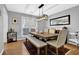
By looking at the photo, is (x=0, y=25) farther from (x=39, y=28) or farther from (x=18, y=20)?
(x=39, y=28)

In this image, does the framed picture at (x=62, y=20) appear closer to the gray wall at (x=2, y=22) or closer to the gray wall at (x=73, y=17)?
the gray wall at (x=73, y=17)

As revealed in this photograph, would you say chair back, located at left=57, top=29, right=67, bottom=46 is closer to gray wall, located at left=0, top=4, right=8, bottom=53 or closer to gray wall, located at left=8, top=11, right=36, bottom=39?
gray wall, located at left=8, top=11, right=36, bottom=39

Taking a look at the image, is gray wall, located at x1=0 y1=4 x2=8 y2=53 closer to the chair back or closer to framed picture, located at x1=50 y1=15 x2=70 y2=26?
framed picture, located at x1=50 y1=15 x2=70 y2=26

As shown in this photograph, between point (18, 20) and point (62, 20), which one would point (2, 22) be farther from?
point (62, 20)

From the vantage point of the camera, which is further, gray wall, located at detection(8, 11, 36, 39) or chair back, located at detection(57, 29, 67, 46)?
chair back, located at detection(57, 29, 67, 46)

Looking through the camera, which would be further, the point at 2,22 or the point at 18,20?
the point at 2,22

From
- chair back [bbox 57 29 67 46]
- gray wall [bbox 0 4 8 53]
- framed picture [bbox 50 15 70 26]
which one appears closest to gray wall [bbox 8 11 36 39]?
gray wall [bbox 0 4 8 53]

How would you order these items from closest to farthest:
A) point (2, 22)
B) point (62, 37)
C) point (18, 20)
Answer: point (18, 20) < point (2, 22) < point (62, 37)

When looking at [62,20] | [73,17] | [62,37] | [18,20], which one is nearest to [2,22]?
[18,20]

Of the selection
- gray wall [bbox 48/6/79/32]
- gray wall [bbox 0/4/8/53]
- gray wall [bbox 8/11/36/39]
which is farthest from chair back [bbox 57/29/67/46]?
gray wall [bbox 0/4/8/53]

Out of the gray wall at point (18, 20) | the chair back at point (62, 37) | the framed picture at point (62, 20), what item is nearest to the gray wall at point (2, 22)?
the gray wall at point (18, 20)

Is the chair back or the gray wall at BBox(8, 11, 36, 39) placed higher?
the gray wall at BBox(8, 11, 36, 39)

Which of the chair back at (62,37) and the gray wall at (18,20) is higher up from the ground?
the gray wall at (18,20)
